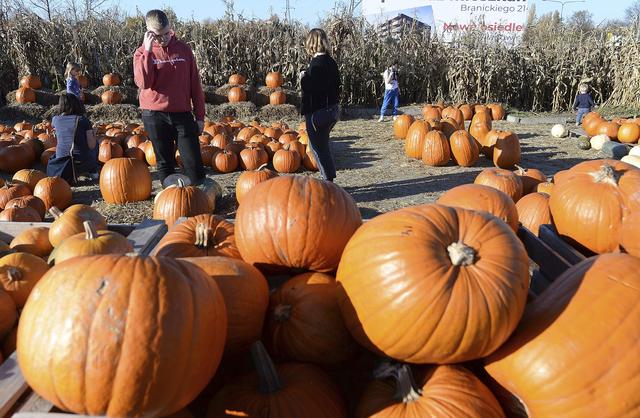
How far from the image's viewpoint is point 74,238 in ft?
8.51

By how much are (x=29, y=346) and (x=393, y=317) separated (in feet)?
3.50

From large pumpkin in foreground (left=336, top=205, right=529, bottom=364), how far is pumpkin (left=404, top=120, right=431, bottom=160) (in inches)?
283

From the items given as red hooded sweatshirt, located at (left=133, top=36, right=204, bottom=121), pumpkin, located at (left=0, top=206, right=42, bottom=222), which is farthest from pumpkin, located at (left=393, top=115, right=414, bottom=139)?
pumpkin, located at (left=0, top=206, right=42, bottom=222)

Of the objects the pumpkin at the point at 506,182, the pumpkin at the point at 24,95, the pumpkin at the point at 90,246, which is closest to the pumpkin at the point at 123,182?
the pumpkin at the point at 90,246

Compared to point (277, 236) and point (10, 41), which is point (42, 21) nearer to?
point (10, 41)

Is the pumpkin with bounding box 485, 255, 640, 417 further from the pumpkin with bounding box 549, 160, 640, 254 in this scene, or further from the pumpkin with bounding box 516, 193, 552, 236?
the pumpkin with bounding box 516, 193, 552, 236

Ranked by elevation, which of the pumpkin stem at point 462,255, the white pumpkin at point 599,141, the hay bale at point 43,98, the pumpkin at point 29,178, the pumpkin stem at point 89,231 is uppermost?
the hay bale at point 43,98

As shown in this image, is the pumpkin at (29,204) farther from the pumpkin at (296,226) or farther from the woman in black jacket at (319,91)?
the pumpkin at (296,226)

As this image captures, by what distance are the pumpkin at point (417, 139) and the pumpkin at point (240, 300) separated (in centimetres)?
721

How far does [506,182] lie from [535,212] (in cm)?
145

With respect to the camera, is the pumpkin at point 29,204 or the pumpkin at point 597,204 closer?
the pumpkin at point 597,204

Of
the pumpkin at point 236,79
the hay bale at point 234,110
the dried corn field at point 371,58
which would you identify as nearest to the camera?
the hay bale at point 234,110

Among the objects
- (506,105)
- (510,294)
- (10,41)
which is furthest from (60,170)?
(506,105)

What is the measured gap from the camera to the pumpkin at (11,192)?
5049 mm
